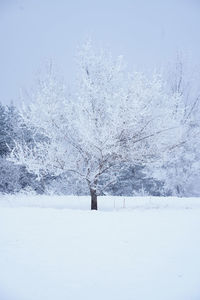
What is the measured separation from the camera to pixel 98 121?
10.9 metres

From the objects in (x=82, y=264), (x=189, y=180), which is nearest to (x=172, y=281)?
(x=82, y=264)

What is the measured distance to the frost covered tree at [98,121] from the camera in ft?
34.3

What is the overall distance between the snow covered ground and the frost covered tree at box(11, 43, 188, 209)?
4009 millimetres

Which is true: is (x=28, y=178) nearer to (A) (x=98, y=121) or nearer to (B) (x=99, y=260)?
(A) (x=98, y=121)

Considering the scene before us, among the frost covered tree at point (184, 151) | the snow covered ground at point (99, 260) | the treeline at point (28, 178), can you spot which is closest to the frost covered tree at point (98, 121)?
A: the snow covered ground at point (99, 260)

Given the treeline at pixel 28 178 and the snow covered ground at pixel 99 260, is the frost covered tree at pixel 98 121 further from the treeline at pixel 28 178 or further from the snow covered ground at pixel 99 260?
the treeline at pixel 28 178

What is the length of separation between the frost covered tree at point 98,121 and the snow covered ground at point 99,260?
401 centimetres

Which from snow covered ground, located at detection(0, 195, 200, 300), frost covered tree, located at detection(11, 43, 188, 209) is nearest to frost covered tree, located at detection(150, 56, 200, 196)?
frost covered tree, located at detection(11, 43, 188, 209)

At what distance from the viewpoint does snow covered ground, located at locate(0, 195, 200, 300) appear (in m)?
3.59

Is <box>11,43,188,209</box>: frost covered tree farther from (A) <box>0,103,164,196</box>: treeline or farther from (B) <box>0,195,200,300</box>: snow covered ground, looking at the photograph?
(A) <box>0,103,164,196</box>: treeline

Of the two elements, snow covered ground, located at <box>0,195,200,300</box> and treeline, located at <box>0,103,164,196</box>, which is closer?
snow covered ground, located at <box>0,195,200,300</box>

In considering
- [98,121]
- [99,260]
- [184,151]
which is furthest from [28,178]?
[99,260]

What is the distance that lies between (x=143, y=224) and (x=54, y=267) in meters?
3.19

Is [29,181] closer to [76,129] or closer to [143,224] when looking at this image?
[76,129]
